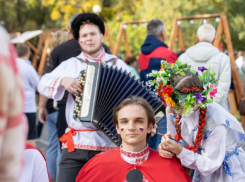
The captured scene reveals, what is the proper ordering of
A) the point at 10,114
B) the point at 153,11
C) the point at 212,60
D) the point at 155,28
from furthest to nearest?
1. the point at 153,11
2. the point at 155,28
3. the point at 212,60
4. the point at 10,114

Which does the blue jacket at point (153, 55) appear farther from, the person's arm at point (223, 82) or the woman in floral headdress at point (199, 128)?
the woman in floral headdress at point (199, 128)

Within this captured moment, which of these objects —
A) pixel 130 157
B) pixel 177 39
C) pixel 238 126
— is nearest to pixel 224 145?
pixel 238 126

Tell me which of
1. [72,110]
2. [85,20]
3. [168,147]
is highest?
[85,20]

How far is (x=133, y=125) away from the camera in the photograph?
3014mm

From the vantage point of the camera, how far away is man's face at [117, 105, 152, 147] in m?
2.99

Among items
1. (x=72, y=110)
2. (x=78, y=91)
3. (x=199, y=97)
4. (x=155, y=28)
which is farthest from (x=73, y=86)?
(x=155, y=28)

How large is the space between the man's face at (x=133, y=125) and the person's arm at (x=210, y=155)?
316mm

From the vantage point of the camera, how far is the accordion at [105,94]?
3.37 meters

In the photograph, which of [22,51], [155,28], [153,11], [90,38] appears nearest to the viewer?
[90,38]

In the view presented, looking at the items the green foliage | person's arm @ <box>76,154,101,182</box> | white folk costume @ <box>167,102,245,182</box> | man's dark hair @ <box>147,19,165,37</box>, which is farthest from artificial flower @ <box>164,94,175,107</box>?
the green foliage

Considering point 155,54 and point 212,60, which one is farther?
point 155,54

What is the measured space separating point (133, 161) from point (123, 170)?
0.10 meters

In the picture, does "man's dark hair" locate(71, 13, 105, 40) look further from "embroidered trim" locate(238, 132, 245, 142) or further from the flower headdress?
"embroidered trim" locate(238, 132, 245, 142)

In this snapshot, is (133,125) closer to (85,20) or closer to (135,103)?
(135,103)
